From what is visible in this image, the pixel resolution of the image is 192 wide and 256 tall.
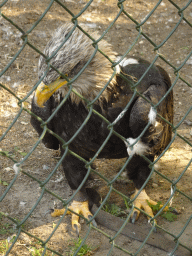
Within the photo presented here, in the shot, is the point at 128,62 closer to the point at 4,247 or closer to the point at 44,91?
the point at 44,91

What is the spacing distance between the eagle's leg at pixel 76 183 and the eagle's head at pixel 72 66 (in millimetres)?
772

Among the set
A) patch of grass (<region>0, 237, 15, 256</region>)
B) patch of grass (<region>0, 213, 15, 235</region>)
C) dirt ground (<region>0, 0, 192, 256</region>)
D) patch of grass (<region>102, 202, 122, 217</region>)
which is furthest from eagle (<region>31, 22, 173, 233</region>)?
patch of grass (<region>0, 237, 15, 256</region>)

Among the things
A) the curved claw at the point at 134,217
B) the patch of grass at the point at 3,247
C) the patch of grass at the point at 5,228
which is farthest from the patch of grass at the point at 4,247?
the curved claw at the point at 134,217

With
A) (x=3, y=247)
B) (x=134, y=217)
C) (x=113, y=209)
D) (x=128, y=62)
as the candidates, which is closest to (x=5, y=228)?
(x=3, y=247)

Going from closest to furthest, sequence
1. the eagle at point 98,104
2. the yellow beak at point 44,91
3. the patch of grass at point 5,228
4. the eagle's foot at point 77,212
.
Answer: the yellow beak at point 44,91 < the eagle at point 98,104 < the patch of grass at point 5,228 < the eagle's foot at point 77,212

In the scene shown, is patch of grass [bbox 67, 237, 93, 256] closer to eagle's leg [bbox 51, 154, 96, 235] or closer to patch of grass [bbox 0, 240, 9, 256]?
eagle's leg [bbox 51, 154, 96, 235]

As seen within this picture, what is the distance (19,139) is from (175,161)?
1816 mm

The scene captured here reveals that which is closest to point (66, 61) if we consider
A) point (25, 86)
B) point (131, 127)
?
point (131, 127)

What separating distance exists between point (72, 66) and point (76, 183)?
4.40 ft

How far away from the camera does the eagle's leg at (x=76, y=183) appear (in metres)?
3.36

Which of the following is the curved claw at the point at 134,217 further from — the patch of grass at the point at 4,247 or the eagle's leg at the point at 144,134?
the patch of grass at the point at 4,247

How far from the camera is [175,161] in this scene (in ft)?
13.5

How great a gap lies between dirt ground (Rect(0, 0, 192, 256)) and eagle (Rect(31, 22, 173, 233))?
11.0 inches

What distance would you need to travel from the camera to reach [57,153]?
4.15 m
